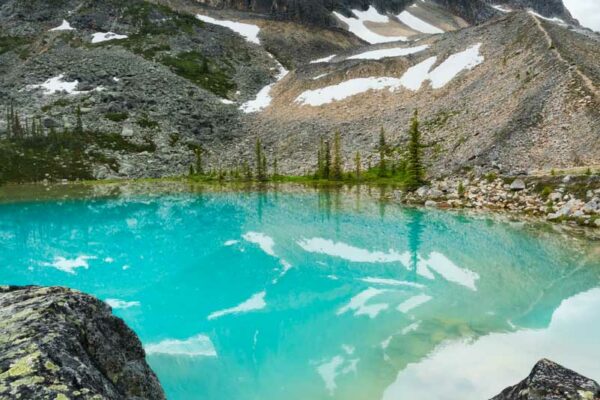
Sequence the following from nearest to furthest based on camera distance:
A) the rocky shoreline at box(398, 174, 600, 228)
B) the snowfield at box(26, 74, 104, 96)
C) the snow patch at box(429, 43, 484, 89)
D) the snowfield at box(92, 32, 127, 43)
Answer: the rocky shoreline at box(398, 174, 600, 228) → the snow patch at box(429, 43, 484, 89) → the snowfield at box(26, 74, 104, 96) → the snowfield at box(92, 32, 127, 43)

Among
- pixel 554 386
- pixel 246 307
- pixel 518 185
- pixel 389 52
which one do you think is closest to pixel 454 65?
pixel 389 52

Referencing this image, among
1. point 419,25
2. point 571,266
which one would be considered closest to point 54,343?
point 571,266

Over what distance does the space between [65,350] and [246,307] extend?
11.2 meters

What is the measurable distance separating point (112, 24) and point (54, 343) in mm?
136594

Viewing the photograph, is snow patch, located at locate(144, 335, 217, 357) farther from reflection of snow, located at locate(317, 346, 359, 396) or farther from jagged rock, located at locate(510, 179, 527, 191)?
jagged rock, located at locate(510, 179, 527, 191)

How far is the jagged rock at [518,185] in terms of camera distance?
3481 centimetres

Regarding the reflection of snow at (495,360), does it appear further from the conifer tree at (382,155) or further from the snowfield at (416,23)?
the snowfield at (416,23)

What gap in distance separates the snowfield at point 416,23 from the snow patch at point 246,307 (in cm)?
18071

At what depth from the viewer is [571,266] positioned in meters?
19.5

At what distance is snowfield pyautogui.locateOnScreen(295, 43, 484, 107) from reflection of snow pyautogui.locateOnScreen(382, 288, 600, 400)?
62417 mm

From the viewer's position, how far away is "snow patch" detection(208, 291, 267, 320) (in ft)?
49.9

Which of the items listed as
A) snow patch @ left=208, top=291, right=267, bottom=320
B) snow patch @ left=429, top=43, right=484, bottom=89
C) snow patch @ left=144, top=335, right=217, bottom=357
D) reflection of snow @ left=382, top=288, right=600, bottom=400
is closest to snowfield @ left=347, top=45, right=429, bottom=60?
snow patch @ left=429, top=43, right=484, bottom=89

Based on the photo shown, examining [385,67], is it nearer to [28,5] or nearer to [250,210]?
[250,210]

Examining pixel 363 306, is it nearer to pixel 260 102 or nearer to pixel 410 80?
pixel 410 80
